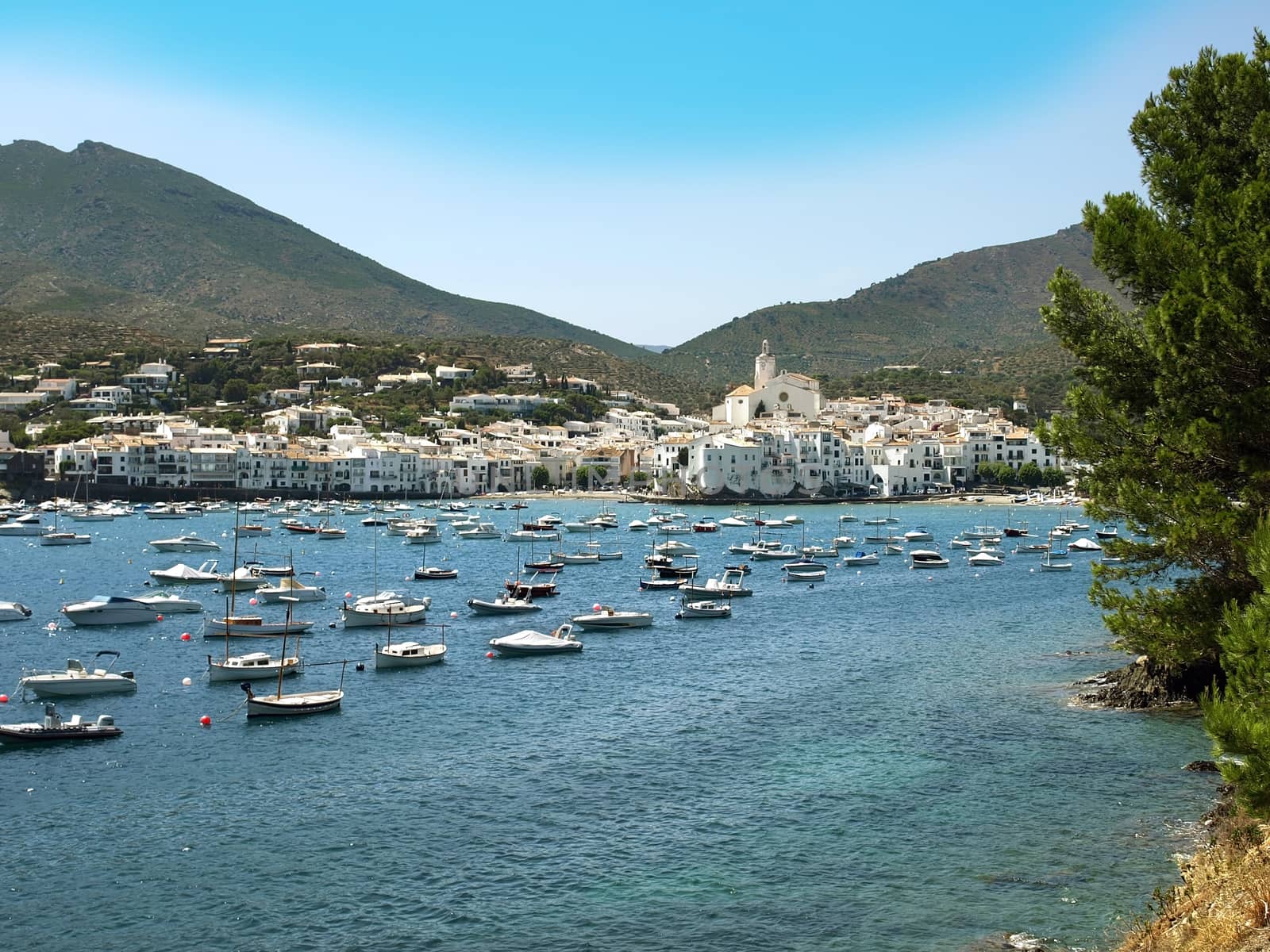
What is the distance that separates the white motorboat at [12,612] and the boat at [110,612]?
1.67 meters

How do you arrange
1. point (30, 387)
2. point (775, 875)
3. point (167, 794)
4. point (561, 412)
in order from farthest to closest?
point (561, 412) < point (30, 387) < point (167, 794) < point (775, 875)

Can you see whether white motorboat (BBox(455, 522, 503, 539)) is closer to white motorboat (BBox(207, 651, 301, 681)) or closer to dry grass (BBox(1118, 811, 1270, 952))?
white motorboat (BBox(207, 651, 301, 681))

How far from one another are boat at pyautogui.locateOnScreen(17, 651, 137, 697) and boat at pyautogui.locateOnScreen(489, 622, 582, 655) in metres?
10.3

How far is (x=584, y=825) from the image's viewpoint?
18688 millimetres

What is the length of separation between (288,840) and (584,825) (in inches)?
182

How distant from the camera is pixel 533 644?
35094 millimetres

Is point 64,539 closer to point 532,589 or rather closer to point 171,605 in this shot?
point 171,605

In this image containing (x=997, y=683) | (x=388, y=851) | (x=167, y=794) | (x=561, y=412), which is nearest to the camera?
(x=388, y=851)

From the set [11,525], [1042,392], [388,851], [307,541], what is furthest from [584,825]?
[1042,392]

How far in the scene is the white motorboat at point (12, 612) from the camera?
4147 centimetres

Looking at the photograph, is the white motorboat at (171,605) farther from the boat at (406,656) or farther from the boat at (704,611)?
the boat at (704,611)

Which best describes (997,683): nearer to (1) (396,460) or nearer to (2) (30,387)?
(1) (396,460)

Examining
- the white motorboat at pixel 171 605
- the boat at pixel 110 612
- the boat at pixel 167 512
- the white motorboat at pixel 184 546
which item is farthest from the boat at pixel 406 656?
the boat at pixel 167 512

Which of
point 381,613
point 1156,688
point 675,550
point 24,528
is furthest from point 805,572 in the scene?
point 24,528
